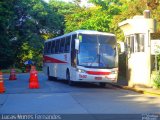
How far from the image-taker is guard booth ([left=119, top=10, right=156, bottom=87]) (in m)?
24.3

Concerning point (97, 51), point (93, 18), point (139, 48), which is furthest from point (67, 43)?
point (93, 18)

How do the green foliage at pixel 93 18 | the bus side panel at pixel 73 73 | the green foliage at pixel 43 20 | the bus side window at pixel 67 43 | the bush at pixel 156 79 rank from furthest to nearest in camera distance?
the green foliage at pixel 93 18 → the green foliage at pixel 43 20 → the bus side window at pixel 67 43 → the bus side panel at pixel 73 73 → the bush at pixel 156 79

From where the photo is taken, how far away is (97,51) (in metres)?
24.7

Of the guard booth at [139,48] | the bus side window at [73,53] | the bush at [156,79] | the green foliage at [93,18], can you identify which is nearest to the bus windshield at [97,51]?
the bus side window at [73,53]

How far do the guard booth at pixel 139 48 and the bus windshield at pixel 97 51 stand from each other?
1366 millimetres

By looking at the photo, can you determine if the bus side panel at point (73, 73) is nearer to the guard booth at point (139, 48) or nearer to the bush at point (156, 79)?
the guard booth at point (139, 48)

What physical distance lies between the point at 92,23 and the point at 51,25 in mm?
29378

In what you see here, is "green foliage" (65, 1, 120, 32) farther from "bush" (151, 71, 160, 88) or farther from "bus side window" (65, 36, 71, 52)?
"bush" (151, 71, 160, 88)

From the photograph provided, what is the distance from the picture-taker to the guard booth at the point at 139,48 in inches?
957

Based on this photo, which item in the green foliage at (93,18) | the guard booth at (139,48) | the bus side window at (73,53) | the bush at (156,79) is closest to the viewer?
the bush at (156,79)

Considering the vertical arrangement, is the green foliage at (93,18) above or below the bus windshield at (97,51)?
above

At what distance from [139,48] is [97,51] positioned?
2.52 m

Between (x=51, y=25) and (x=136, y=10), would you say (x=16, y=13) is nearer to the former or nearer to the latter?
(x=51, y=25)

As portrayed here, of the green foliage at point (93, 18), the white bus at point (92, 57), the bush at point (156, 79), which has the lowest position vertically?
the bush at point (156, 79)
